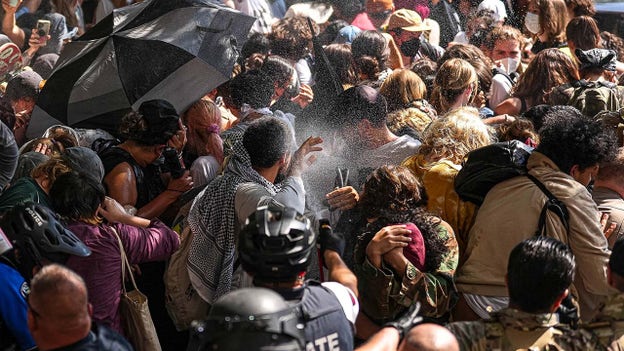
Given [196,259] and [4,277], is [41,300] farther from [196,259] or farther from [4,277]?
[196,259]

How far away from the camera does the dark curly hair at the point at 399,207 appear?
4867mm

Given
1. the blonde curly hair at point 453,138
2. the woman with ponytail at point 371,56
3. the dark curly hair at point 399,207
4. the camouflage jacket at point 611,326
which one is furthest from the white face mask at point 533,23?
the camouflage jacket at point 611,326

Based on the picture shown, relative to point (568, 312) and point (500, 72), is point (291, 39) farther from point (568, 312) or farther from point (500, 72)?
point (568, 312)

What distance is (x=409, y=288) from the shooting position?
4.77m

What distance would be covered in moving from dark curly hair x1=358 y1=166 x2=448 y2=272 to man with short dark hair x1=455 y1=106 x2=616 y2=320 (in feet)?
0.73

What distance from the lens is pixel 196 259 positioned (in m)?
Result: 5.21

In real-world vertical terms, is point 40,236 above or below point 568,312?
above

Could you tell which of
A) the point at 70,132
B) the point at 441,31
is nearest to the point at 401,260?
the point at 70,132

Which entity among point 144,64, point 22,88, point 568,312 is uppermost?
point 568,312

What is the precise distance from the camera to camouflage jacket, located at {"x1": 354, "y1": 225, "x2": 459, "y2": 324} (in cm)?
476

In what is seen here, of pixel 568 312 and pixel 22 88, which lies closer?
pixel 568 312

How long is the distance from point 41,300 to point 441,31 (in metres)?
8.55

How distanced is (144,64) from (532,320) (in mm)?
3794

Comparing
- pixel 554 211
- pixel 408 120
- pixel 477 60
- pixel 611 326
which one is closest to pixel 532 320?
pixel 611 326
